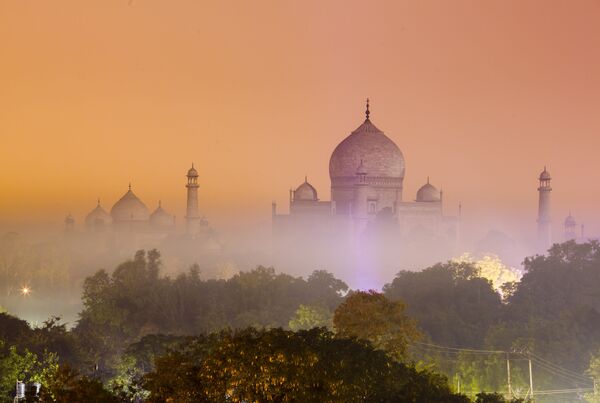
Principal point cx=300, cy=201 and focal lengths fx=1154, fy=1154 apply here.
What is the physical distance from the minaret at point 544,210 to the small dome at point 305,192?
56.5 ft

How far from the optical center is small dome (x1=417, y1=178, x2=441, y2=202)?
88.2 meters

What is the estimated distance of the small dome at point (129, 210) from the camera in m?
104

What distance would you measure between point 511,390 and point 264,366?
660 inches

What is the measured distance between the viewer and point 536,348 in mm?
45719

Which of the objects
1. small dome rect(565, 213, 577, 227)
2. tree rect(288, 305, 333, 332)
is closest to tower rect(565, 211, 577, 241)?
small dome rect(565, 213, 577, 227)

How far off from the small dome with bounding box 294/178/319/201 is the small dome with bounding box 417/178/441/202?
27.0 ft

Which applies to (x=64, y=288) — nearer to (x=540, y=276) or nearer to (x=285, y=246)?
(x=285, y=246)

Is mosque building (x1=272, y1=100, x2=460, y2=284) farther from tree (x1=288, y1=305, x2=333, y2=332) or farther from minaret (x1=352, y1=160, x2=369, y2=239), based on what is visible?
tree (x1=288, y1=305, x2=333, y2=332)

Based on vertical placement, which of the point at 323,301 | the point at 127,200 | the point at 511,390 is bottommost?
the point at 511,390

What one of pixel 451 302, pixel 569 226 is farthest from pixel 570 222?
pixel 451 302

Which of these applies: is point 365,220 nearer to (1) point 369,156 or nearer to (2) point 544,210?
(1) point 369,156

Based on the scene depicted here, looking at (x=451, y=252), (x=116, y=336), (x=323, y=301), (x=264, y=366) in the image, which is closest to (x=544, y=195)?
(x=451, y=252)

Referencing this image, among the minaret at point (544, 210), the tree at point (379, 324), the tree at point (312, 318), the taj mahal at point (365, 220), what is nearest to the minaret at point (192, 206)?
the taj mahal at point (365, 220)

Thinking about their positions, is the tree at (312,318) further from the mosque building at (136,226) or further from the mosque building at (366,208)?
the mosque building at (136,226)
